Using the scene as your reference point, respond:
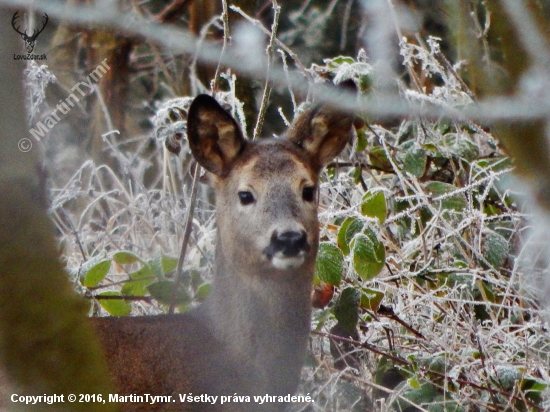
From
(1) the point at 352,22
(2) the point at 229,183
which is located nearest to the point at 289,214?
(2) the point at 229,183

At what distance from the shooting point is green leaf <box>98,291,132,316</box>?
438cm

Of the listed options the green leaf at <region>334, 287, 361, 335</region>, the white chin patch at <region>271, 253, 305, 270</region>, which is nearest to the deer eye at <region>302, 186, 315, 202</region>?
the white chin patch at <region>271, 253, 305, 270</region>

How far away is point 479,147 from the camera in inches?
224

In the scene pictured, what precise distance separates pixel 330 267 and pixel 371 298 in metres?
0.31

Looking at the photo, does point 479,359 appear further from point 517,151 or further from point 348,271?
point 517,151

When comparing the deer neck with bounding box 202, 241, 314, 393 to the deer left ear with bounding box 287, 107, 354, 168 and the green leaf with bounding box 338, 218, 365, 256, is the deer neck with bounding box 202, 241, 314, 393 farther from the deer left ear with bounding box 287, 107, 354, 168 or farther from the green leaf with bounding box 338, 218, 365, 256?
the deer left ear with bounding box 287, 107, 354, 168

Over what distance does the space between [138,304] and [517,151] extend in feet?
12.2

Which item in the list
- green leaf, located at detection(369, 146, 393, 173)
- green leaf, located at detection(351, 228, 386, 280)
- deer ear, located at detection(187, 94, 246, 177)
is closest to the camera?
deer ear, located at detection(187, 94, 246, 177)

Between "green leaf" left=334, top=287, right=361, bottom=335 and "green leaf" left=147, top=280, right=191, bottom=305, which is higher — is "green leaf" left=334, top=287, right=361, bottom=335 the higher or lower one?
the lower one

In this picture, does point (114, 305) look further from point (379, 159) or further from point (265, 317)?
point (379, 159)

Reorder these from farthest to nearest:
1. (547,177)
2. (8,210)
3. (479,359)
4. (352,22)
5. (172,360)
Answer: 1. (352,22)
2. (479,359)
3. (172,360)
4. (547,177)
5. (8,210)

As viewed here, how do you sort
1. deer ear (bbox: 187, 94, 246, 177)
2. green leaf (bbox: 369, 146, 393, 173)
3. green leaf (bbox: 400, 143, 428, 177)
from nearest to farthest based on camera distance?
1. deer ear (bbox: 187, 94, 246, 177)
2. green leaf (bbox: 400, 143, 428, 177)
3. green leaf (bbox: 369, 146, 393, 173)

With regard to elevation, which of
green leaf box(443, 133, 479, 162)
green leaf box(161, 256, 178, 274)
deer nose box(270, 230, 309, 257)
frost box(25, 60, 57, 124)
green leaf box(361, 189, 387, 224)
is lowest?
green leaf box(161, 256, 178, 274)

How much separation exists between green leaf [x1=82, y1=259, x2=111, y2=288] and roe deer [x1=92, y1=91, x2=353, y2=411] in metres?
0.56
